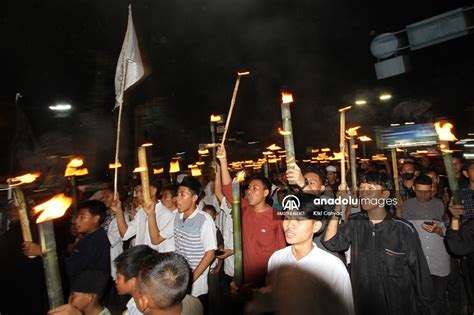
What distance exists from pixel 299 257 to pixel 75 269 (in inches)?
98.9

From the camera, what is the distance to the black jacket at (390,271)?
272 centimetres

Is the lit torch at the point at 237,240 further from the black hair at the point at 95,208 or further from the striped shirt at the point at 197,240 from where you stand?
the black hair at the point at 95,208

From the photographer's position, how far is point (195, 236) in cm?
368

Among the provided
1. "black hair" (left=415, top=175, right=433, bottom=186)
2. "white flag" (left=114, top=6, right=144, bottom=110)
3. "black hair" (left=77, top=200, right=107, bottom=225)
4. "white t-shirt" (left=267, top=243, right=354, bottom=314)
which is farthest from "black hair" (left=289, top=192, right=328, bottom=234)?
"white flag" (left=114, top=6, right=144, bottom=110)

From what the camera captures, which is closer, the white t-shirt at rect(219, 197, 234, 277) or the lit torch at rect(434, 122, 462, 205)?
the lit torch at rect(434, 122, 462, 205)

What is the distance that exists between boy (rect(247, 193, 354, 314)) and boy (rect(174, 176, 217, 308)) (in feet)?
3.77

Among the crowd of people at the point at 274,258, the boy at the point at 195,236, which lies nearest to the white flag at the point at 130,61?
the crowd of people at the point at 274,258

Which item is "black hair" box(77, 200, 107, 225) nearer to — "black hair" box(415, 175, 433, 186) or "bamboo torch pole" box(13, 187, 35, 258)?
"bamboo torch pole" box(13, 187, 35, 258)

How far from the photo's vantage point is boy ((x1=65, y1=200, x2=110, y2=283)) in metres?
3.44

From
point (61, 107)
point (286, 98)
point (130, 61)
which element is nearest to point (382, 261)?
point (286, 98)

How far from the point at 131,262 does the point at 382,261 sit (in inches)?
86.8

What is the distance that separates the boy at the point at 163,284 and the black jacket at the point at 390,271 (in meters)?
Result: 1.50

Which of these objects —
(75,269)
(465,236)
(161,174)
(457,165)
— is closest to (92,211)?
(75,269)

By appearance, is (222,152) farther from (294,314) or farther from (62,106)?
(62,106)
